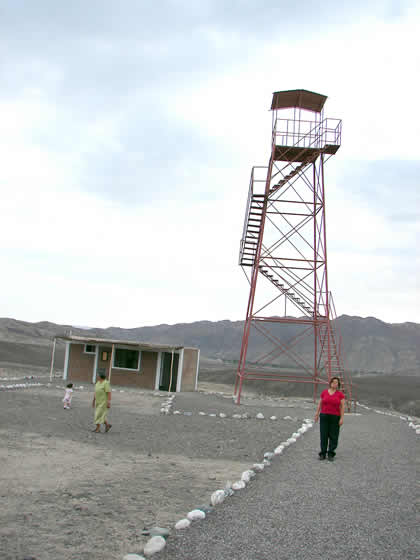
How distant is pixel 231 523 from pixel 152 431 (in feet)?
28.0

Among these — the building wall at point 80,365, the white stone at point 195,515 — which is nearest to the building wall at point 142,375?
Answer: the building wall at point 80,365

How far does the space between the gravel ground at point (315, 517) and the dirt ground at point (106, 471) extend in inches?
23.5

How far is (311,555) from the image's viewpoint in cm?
512

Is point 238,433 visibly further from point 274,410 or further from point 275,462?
point 274,410

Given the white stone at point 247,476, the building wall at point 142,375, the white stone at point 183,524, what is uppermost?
the white stone at point 183,524

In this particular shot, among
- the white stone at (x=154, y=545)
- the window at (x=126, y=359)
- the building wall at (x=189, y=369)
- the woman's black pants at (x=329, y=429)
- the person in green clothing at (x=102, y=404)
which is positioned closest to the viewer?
the white stone at (x=154, y=545)

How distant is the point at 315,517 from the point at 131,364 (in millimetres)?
27090

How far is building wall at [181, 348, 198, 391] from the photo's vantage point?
108ft

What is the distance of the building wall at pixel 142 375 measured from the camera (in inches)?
1265

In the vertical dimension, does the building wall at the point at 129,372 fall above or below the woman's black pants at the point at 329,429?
below

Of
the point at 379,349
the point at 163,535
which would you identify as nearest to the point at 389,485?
the point at 163,535

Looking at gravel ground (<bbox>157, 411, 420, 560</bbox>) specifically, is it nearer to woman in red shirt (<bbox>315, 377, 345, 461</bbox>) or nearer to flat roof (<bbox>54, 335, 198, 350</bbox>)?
woman in red shirt (<bbox>315, 377, 345, 461</bbox>)

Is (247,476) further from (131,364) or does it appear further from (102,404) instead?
(131,364)

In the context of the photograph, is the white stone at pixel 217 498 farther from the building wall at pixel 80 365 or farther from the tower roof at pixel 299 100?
the building wall at pixel 80 365
